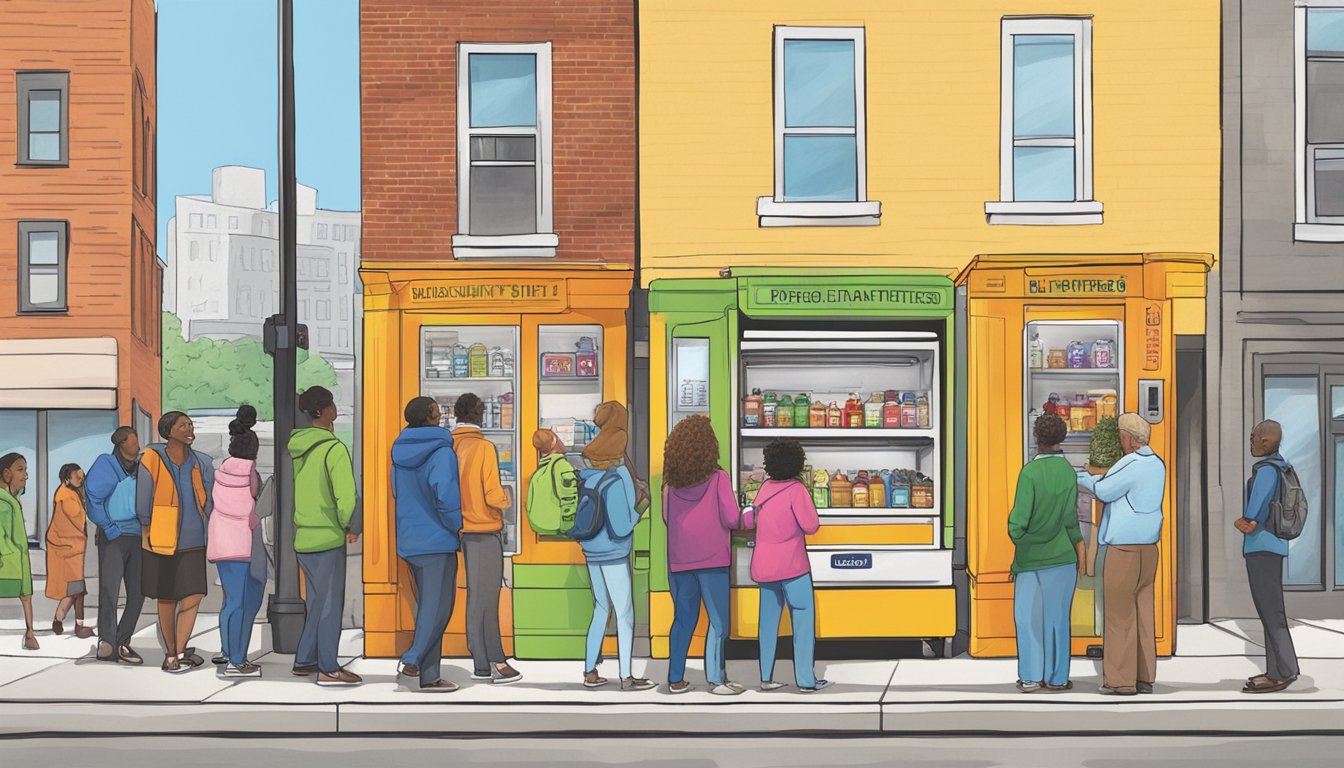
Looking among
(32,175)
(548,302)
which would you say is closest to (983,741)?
(548,302)

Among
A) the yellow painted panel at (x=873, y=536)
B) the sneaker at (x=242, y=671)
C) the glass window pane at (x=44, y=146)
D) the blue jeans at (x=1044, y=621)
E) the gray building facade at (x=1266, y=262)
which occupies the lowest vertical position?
the sneaker at (x=242, y=671)

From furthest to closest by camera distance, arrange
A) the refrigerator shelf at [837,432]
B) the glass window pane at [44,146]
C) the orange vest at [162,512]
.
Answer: the glass window pane at [44,146], the refrigerator shelf at [837,432], the orange vest at [162,512]

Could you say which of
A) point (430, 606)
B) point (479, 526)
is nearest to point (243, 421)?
point (479, 526)

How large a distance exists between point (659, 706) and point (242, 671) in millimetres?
3442

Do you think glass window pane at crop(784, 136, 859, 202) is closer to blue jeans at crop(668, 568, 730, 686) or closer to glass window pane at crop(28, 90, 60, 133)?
blue jeans at crop(668, 568, 730, 686)

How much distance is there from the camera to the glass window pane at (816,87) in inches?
531

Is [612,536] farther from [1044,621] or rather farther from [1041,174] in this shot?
[1041,174]

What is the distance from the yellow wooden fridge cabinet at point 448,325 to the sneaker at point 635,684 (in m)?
1.65

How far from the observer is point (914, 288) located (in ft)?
40.0

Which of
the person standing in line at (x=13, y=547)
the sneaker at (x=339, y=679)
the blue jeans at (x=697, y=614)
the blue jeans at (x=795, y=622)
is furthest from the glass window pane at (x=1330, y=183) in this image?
the person standing in line at (x=13, y=547)

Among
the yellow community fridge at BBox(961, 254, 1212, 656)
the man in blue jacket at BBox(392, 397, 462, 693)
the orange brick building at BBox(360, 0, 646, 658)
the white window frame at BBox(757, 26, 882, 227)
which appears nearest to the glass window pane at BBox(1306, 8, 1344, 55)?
the yellow community fridge at BBox(961, 254, 1212, 656)

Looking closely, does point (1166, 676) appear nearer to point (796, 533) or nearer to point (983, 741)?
point (983, 741)

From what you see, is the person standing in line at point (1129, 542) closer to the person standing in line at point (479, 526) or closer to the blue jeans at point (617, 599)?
the blue jeans at point (617, 599)

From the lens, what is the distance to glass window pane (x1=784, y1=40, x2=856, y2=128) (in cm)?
1348
